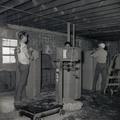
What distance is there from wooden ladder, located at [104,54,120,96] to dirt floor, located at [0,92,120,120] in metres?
0.53

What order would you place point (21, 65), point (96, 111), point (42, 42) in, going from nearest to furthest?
point (96, 111)
point (21, 65)
point (42, 42)

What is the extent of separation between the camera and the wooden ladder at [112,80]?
17.9 feet

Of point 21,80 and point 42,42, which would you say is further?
point 42,42

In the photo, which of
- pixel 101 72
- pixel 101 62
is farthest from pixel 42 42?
pixel 101 72

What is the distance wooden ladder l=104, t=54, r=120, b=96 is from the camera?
17.9 feet

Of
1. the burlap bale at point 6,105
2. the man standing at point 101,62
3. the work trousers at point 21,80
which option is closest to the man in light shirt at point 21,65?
the work trousers at point 21,80

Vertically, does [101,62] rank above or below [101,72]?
above

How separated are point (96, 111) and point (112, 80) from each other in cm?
244

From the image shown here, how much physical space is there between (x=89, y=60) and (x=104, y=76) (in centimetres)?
81

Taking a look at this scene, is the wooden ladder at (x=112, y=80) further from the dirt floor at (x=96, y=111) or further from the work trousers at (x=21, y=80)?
the work trousers at (x=21, y=80)

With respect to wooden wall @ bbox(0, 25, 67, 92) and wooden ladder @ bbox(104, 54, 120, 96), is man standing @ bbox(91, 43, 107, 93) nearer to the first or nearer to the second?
wooden ladder @ bbox(104, 54, 120, 96)

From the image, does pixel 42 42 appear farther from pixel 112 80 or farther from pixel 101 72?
pixel 112 80

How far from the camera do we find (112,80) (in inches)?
Answer: 233

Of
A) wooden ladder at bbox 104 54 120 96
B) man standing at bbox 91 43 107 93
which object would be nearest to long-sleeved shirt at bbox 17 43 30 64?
man standing at bbox 91 43 107 93
